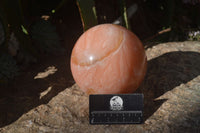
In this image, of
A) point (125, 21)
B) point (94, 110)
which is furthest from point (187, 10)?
point (94, 110)

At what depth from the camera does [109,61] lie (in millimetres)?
1202

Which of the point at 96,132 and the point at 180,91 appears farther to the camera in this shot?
the point at 180,91

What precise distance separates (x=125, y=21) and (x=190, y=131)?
1.07 m

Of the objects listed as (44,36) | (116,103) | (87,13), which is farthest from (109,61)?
(44,36)

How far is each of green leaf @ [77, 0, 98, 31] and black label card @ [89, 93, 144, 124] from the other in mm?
561

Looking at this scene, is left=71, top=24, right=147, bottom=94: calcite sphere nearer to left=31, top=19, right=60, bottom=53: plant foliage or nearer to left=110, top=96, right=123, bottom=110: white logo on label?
left=110, top=96, right=123, bottom=110: white logo on label

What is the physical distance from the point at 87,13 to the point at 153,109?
2.50 ft

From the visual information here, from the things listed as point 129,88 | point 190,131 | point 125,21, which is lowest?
point 190,131

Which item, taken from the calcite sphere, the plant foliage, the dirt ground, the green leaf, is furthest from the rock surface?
the plant foliage

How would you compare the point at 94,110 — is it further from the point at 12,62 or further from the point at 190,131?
the point at 12,62

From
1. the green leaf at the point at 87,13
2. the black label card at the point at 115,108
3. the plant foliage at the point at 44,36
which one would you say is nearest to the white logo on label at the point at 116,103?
the black label card at the point at 115,108

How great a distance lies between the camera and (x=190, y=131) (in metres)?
1.12

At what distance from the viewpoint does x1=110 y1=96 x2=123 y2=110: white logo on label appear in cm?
122

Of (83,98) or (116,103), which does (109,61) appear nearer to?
(116,103)
